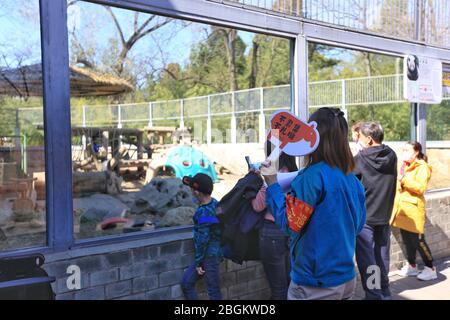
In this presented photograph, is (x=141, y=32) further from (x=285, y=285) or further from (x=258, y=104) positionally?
(x=285, y=285)

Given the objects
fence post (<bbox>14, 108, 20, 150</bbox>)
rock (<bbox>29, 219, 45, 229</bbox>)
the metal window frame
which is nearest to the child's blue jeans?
the metal window frame

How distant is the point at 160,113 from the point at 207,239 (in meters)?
10.3

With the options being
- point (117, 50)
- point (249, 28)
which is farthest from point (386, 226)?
point (117, 50)

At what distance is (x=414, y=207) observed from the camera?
16.7 feet

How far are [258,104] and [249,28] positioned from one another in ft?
26.7

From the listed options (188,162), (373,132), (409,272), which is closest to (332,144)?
(373,132)

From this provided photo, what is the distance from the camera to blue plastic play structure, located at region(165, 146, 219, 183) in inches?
344

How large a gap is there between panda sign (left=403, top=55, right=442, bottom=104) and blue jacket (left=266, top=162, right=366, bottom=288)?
418 cm

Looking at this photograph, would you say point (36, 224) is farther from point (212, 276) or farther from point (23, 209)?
point (212, 276)

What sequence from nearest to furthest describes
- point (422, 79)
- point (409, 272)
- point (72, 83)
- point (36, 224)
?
point (36, 224) → point (409, 272) → point (422, 79) → point (72, 83)

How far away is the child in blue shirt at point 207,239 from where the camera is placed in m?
3.57

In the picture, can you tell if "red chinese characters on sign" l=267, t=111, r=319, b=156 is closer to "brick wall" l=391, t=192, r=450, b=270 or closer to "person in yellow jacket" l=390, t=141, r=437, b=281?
"person in yellow jacket" l=390, t=141, r=437, b=281

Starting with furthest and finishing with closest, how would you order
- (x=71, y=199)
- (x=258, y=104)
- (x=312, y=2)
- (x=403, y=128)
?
(x=258, y=104), (x=403, y=128), (x=312, y=2), (x=71, y=199)

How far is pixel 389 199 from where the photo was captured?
4.36 m
